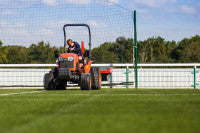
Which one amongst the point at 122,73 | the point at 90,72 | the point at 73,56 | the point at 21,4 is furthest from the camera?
the point at 21,4

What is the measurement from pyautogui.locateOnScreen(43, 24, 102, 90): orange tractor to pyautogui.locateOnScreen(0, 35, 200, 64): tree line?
2.65 metres

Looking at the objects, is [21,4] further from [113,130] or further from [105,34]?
[113,130]

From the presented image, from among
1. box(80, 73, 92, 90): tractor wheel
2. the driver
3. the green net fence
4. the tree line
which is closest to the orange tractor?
box(80, 73, 92, 90): tractor wheel

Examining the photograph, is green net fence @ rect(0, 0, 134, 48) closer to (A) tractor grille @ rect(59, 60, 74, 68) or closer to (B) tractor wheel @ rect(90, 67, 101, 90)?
(B) tractor wheel @ rect(90, 67, 101, 90)

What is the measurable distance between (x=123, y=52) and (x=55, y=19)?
971 centimetres

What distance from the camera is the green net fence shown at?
15.6 m

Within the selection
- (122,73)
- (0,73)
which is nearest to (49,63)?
(0,73)

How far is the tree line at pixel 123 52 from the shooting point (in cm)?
1633

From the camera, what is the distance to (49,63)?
1648 centimetres

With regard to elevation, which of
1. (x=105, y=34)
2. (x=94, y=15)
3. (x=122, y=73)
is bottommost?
(x=122, y=73)

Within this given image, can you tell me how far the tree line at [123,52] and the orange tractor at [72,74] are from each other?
2652 millimetres

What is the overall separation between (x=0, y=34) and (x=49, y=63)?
2.73 metres

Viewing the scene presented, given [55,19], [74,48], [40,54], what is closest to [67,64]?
[74,48]

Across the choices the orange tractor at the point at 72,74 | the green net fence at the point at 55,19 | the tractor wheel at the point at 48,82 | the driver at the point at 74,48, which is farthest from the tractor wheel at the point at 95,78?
the green net fence at the point at 55,19
